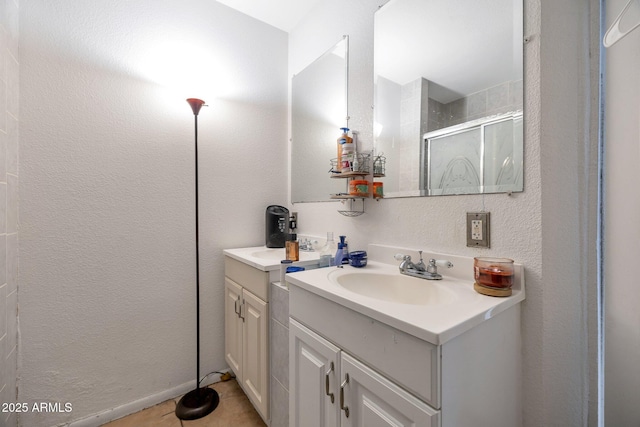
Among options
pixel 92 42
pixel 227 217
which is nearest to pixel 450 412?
pixel 227 217

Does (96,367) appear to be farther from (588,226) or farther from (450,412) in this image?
(588,226)

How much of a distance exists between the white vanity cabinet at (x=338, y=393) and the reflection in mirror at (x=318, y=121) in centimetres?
91

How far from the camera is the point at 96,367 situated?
4.40ft

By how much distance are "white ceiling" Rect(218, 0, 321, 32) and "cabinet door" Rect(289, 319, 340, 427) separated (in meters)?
1.93

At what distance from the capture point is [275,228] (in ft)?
5.82

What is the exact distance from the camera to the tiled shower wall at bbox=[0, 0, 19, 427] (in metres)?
1.02

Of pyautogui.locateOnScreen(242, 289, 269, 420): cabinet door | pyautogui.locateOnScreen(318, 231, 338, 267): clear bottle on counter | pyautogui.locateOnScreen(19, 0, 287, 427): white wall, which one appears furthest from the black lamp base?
pyautogui.locateOnScreen(318, 231, 338, 267): clear bottle on counter

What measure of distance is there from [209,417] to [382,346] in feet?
4.17

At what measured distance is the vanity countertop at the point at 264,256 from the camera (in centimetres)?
124

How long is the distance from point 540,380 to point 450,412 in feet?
1.43

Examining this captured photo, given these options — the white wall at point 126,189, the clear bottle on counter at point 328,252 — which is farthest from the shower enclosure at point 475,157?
the white wall at point 126,189

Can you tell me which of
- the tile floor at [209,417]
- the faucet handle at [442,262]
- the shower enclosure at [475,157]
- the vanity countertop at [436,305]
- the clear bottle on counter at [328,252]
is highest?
the shower enclosure at [475,157]

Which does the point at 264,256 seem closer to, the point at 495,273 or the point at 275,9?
the point at 495,273

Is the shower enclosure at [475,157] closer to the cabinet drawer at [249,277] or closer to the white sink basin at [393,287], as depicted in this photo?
the white sink basin at [393,287]
